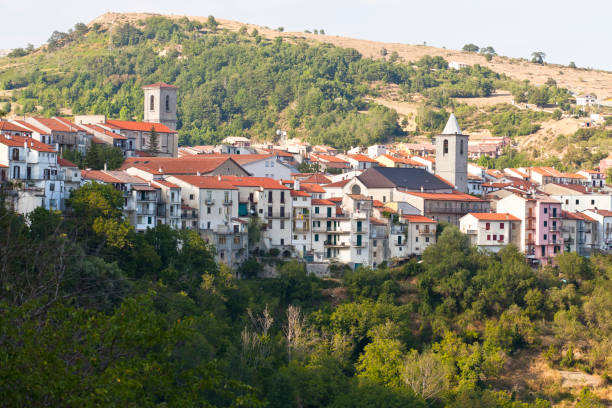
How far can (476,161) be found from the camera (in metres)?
116

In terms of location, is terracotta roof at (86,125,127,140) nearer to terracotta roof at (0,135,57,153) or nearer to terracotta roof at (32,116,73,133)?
terracotta roof at (32,116,73,133)

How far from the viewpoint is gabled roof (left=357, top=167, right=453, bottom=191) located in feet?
244

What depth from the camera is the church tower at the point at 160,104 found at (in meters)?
105

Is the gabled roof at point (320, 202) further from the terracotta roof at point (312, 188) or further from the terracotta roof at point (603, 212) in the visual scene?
the terracotta roof at point (603, 212)

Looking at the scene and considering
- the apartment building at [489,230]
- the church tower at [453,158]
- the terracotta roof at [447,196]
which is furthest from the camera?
the church tower at [453,158]

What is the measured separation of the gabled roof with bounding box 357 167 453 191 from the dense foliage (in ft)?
27.9

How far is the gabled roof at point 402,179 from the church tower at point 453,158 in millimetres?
2798

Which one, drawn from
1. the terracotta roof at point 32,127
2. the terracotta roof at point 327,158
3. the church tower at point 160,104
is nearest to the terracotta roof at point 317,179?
the terracotta roof at point 327,158

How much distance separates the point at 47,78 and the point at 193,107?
82.5ft

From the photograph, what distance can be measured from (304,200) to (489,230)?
1405 centimetres

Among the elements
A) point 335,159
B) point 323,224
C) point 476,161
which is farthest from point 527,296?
point 476,161

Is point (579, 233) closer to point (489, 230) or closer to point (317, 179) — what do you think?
point (489, 230)

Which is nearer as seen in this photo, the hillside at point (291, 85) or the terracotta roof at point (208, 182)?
the terracotta roof at point (208, 182)

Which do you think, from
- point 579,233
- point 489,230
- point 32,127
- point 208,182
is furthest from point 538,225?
point 32,127
